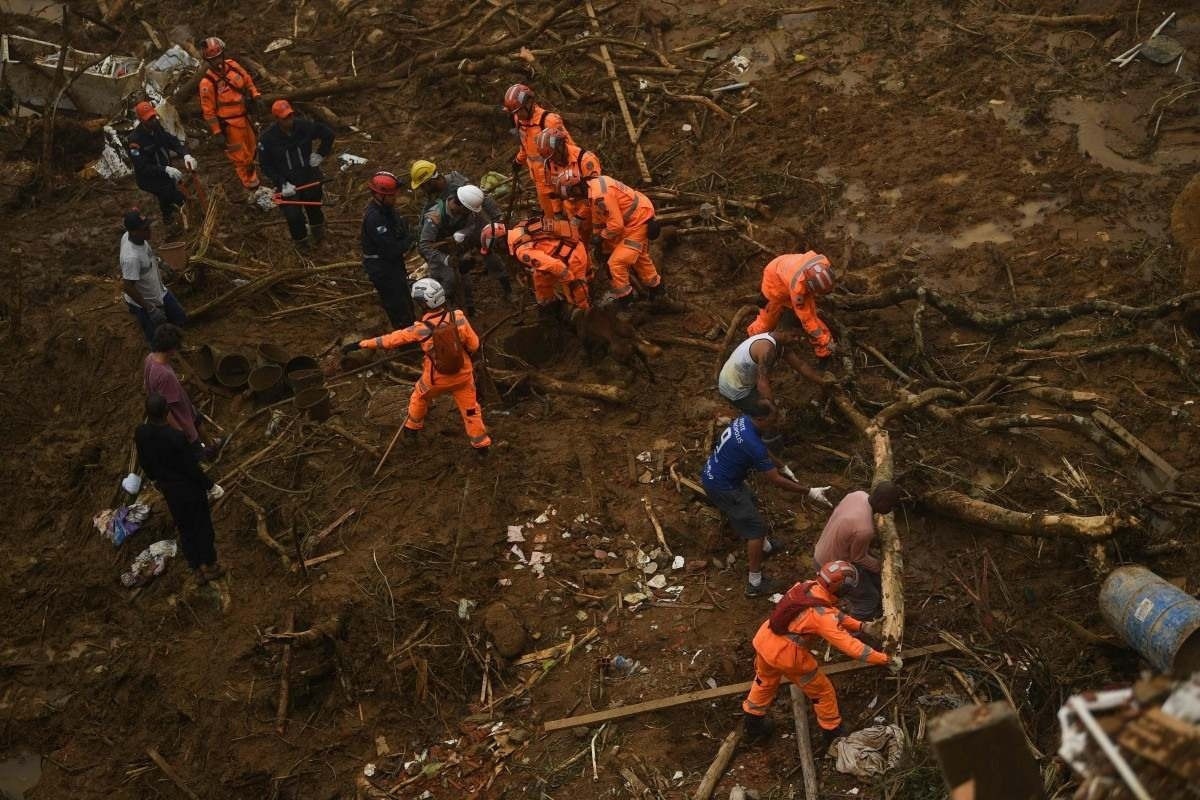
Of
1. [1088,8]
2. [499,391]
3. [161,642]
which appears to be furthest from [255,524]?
[1088,8]

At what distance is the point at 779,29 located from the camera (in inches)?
516

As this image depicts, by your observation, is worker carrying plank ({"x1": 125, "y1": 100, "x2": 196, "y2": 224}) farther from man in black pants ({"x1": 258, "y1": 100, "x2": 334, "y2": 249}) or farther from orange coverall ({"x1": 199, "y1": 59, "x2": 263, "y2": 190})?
man in black pants ({"x1": 258, "y1": 100, "x2": 334, "y2": 249})

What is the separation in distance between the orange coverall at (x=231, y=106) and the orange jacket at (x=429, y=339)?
18.0ft

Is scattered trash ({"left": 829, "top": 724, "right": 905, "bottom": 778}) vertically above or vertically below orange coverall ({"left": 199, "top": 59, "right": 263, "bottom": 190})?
below

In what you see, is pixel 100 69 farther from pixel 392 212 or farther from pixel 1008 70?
pixel 1008 70

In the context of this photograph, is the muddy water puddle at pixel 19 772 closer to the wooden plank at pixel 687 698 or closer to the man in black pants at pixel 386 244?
the wooden plank at pixel 687 698

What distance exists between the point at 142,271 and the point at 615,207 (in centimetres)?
460

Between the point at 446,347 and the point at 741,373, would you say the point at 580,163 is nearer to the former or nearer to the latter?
the point at 446,347

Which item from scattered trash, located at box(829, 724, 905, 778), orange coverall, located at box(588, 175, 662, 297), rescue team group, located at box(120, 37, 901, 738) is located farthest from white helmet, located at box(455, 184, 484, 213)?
scattered trash, located at box(829, 724, 905, 778)

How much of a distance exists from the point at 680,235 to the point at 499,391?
9.63 feet

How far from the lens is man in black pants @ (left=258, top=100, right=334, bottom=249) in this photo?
420 inches

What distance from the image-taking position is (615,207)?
Result: 872 cm

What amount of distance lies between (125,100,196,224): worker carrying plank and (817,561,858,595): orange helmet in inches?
357

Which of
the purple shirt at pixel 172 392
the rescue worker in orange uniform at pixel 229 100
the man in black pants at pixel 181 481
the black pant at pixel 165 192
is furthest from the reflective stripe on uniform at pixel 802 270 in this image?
the black pant at pixel 165 192
